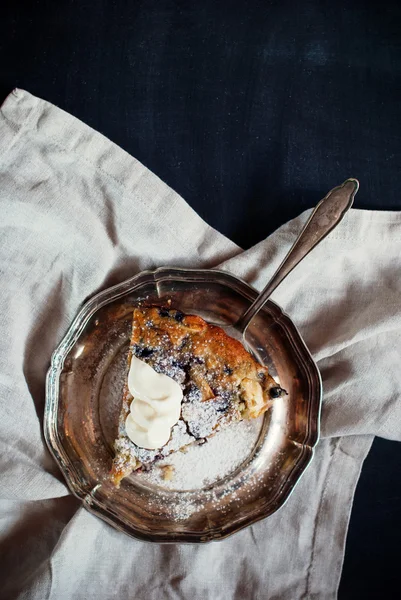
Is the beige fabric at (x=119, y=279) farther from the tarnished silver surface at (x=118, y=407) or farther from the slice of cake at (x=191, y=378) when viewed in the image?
the slice of cake at (x=191, y=378)

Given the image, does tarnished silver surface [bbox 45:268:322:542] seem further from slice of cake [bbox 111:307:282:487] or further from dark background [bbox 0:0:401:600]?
dark background [bbox 0:0:401:600]

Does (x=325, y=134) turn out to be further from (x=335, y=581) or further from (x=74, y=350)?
(x=335, y=581)

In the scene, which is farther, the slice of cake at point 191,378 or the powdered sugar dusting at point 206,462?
the powdered sugar dusting at point 206,462

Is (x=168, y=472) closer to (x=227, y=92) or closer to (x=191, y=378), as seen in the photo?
(x=191, y=378)

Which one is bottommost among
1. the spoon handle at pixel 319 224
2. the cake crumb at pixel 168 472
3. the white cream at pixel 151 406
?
the cake crumb at pixel 168 472

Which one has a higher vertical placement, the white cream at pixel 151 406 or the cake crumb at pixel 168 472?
the white cream at pixel 151 406

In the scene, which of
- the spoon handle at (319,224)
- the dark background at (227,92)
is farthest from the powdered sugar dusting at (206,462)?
the dark background at (227,92)

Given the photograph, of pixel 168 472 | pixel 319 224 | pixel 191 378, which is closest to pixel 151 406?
pixel 191 378
